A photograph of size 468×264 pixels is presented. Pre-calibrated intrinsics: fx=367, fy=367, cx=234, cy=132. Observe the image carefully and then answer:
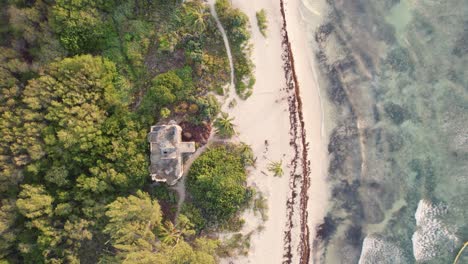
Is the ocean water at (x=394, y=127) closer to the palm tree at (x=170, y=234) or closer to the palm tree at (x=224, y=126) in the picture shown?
the palm tree at (x=224, y=126)

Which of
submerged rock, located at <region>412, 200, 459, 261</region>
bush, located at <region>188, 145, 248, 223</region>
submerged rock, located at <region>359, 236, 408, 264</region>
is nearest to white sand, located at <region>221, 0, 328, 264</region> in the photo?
bush, located at <region>188, 145, 248, 223</region>

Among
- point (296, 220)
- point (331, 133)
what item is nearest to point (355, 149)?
point (331, 133)

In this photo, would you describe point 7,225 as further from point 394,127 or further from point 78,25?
point 394,127

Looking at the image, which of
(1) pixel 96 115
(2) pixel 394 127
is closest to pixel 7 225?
(1) pixel 96 115

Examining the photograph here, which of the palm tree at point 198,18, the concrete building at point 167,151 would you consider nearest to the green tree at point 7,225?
the concrete building at point 167,151

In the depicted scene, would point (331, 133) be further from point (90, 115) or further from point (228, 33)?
point (90, 115)

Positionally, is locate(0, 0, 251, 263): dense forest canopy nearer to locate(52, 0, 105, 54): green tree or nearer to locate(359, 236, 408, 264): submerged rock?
locate(52, 0, 105, 54): green tree
